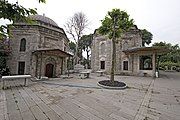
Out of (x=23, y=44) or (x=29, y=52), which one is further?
(x=23, y=44)

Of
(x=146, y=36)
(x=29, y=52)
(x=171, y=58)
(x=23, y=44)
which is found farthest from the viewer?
(x=146, y=36)

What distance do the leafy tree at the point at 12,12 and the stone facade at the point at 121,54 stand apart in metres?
20.5

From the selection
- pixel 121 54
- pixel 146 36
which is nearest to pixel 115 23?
pixel 121 54

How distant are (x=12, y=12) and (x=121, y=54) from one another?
23702 mm

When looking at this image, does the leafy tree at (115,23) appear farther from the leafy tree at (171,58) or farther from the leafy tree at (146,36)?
the leafy tree at (146,36)

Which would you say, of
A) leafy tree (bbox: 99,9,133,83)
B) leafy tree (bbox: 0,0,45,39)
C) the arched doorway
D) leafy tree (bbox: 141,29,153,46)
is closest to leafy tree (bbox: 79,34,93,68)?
leafy tree (bbox: 141,29,153,46)

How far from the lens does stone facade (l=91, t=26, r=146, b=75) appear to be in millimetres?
23753

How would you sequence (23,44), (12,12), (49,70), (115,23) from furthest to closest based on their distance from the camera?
(49,70), (23,44), (115,23), (12,12)

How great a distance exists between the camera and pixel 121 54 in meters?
25.0

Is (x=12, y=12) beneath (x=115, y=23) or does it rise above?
beneath

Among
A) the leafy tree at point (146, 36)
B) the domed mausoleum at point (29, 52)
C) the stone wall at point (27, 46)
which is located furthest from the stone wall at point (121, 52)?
the leafy tree at point (146, 36)

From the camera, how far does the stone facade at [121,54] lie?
2375 centimetres

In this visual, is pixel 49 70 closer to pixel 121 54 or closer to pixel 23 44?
pixel 23 44

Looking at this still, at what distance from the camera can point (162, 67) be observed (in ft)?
133
